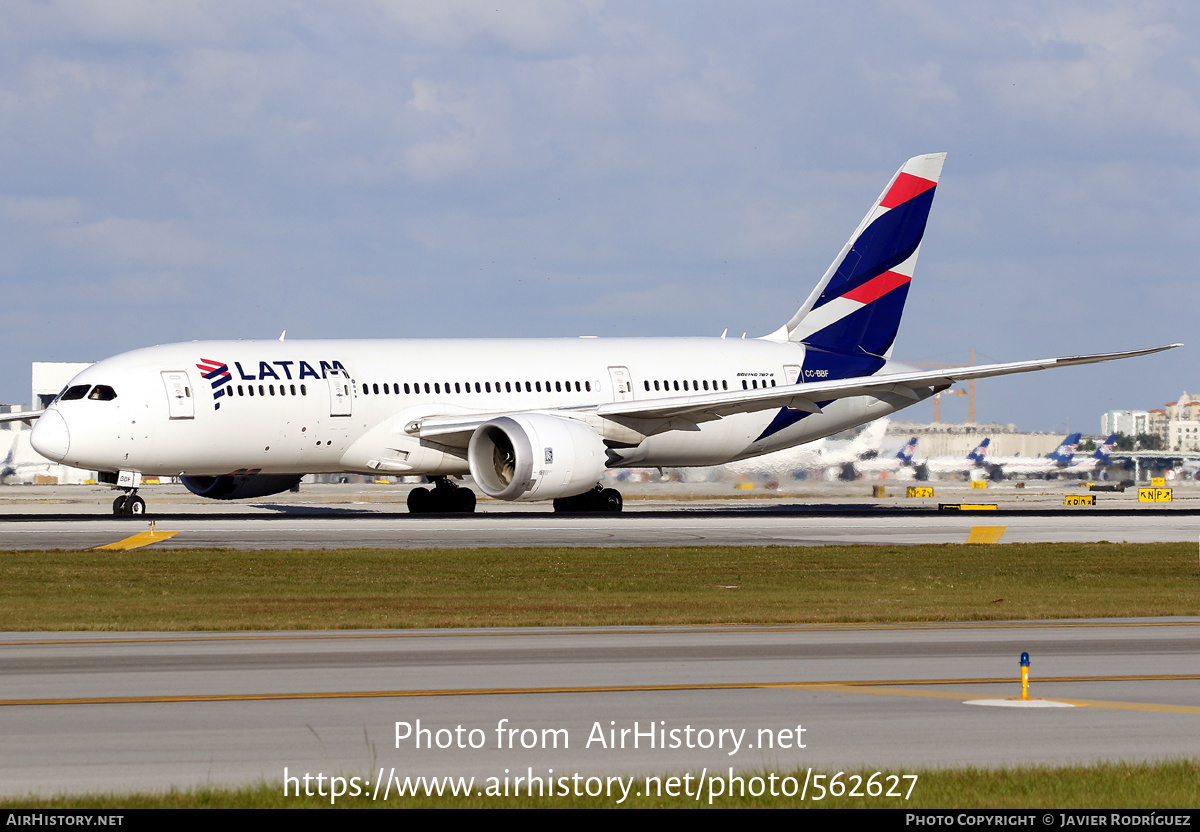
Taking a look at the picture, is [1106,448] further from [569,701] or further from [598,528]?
[569,701]

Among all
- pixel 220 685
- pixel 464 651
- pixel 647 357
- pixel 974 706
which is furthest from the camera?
pixel 647 357

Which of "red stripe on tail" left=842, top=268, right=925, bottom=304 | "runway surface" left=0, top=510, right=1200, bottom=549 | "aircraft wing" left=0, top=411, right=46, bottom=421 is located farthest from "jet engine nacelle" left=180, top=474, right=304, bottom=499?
"red stripe on tail" left=842, top=268, right=925, bottom=304

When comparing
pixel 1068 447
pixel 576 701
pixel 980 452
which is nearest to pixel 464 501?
pixel 576 701

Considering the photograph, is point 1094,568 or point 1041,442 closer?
point 1094,568

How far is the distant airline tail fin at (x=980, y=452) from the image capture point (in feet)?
286

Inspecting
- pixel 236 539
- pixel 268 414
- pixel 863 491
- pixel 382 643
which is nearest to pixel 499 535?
pixel 236 539

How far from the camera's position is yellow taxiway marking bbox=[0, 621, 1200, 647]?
1778 centimetres

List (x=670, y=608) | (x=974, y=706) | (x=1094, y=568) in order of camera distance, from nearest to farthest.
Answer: (x=974, y=706), (x=670, y=608), (x=1094, y=568)

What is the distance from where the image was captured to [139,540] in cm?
3288

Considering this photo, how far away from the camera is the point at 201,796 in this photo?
376 inches

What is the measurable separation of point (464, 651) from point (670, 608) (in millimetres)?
5067

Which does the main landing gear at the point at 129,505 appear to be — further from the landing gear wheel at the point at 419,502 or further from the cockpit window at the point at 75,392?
the landing gear wheel at the point at 419,502

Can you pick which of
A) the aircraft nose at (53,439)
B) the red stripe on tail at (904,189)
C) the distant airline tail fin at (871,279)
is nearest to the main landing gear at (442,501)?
the aircraft nose at (53,439)

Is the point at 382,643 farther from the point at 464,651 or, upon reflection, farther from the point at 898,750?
the point at 898,750
